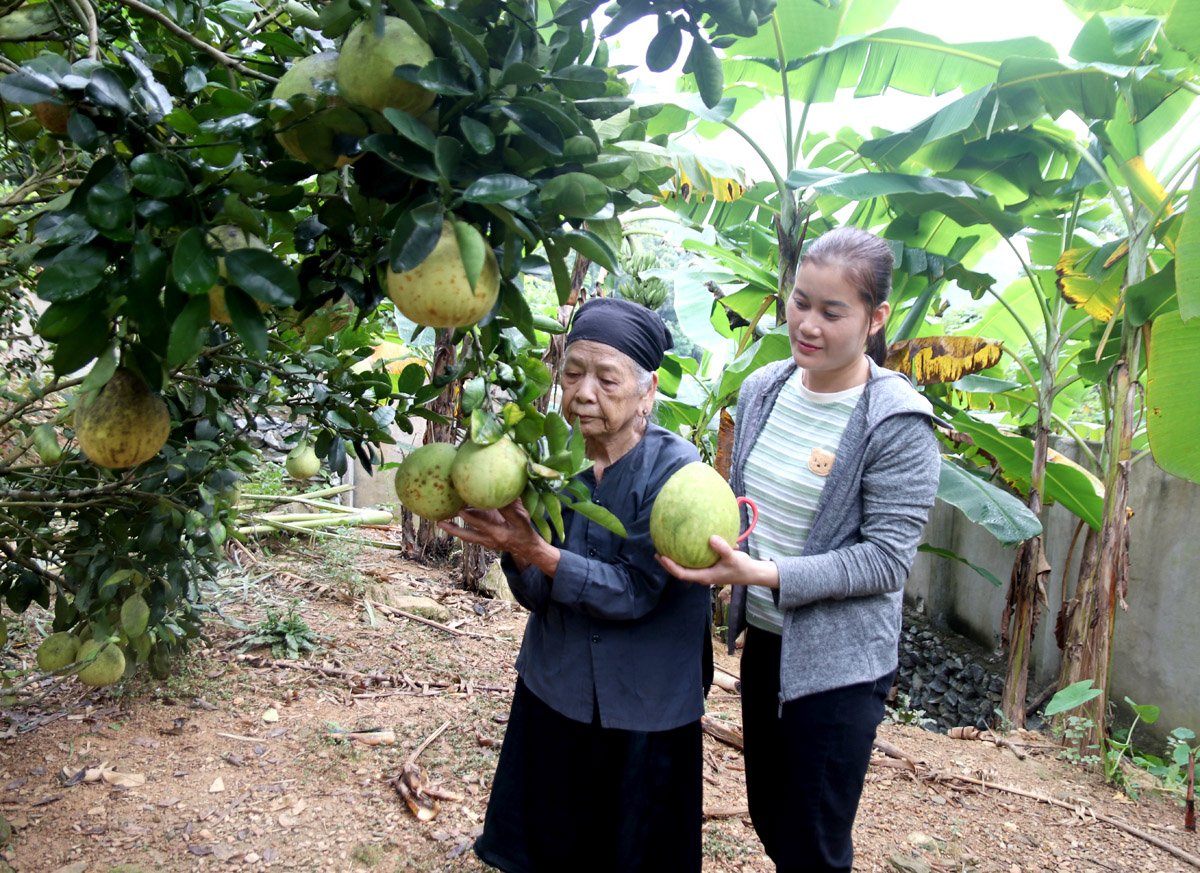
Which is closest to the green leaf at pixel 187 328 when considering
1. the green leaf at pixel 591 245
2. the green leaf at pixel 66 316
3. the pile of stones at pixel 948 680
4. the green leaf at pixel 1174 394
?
the green leaf at pixel 66 316

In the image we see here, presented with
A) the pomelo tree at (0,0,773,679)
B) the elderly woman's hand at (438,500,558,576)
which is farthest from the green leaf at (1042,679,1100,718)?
the pomelo tree at (0,0,773,679)

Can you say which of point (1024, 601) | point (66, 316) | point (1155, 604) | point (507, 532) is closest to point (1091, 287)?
point (1024, 601)

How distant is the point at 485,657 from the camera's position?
439cm

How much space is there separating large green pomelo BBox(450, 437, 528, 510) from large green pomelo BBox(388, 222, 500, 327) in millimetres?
316

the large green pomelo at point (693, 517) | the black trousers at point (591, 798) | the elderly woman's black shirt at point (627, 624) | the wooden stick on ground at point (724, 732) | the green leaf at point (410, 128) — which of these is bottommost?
the wooden stick on ground at point (724, 732)

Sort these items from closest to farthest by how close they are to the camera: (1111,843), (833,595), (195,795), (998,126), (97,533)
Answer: (833,595) → (97,533) → (195,795) → (1111,843) → (998,126)

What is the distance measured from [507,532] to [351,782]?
1.80 m

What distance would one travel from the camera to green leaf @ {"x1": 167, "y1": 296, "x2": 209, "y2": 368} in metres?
0.90

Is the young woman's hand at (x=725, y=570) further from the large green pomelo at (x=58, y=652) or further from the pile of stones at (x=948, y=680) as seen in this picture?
the pile of stones at (x=948, y=680)

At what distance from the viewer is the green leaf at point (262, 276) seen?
36.9 inches

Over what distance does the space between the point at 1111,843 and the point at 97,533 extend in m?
3.54

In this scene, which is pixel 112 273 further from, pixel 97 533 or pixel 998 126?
pixel 998 126

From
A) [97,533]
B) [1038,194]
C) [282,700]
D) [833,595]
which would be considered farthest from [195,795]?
[1038,194]

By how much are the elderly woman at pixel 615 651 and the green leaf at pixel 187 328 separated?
969 mm
